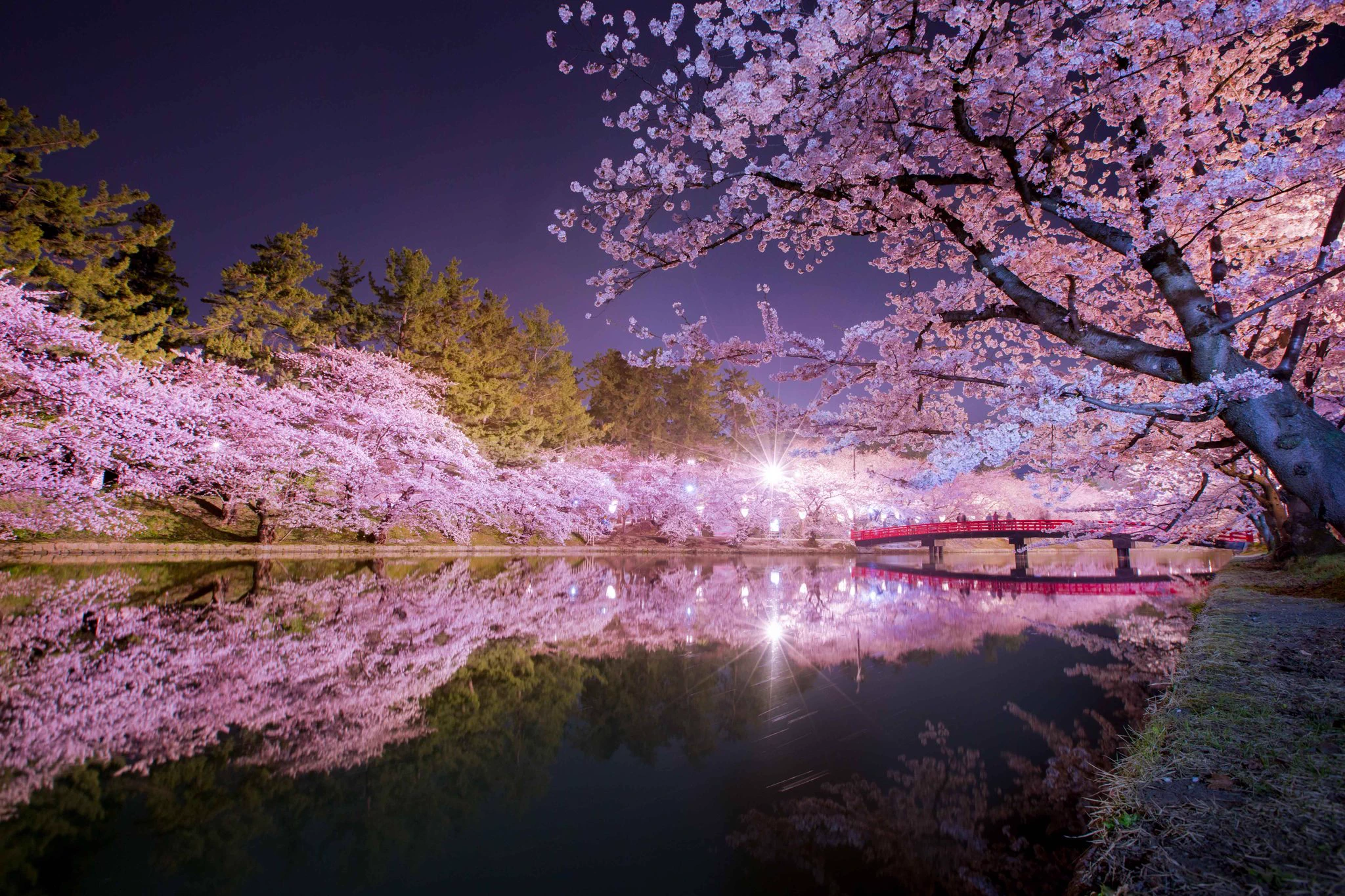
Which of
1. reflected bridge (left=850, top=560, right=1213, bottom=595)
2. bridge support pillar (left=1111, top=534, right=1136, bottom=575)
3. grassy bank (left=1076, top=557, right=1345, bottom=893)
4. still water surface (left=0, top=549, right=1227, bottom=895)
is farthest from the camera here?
bridge support pillar (left=1111, top=534, right=1136, bottom=575)

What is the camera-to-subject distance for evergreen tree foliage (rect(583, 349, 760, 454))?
124ft

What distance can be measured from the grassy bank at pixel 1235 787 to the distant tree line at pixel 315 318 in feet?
54.9

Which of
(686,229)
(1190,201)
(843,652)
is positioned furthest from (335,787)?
(1190,201)

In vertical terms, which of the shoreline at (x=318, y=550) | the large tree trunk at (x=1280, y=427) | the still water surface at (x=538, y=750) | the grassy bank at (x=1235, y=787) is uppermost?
the large tree trunk at (x=1280, y=427)

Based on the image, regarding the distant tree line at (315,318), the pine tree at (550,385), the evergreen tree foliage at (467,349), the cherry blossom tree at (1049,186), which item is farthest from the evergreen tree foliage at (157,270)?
the cherry blossom tree at (1049,186)

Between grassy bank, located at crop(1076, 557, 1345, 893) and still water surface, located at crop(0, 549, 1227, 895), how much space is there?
60 centimetres

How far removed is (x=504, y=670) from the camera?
207 inches

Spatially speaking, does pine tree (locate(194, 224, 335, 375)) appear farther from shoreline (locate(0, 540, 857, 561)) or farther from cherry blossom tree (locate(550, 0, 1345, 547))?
cherry blossom tree (locate(550, 0, 1345, 547))

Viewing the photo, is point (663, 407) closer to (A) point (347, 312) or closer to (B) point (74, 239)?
(A) point (347, 312)

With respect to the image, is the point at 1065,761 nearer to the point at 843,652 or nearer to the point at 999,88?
the point at 843,652

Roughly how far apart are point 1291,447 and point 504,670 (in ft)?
24.9

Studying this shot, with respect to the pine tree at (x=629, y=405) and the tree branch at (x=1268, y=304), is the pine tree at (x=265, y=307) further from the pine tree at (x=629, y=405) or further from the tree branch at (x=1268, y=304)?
the tree branch at (x=1268, y=304)

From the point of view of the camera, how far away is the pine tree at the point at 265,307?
20.7 meters

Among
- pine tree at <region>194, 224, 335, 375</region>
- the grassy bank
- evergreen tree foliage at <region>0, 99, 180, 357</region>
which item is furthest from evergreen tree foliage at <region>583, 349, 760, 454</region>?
the grassy bank
